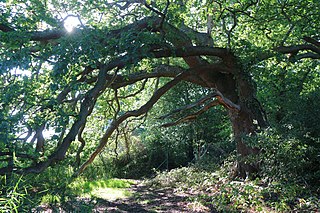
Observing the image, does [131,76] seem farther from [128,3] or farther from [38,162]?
[38,162]

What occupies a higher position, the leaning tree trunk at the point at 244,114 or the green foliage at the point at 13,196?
the leaning tree trunk at the point at 244,114

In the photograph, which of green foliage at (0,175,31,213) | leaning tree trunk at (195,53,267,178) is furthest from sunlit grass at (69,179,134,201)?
green foliage at (0,175,31,213)

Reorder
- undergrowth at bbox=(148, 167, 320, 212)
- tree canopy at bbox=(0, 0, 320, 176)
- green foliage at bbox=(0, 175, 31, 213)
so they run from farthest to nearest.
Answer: undergrowth at bbox=(148, 167, 320, 212), tree canopy at bbox=(0, 0, 320, 176), green foliage at bbox=(0, 175, 31, 213)

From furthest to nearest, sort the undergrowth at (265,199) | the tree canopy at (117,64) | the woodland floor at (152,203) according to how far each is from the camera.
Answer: the woodland floor at (152,203)
the undergrowth at (265,199)
the tree canopy at (117,64)

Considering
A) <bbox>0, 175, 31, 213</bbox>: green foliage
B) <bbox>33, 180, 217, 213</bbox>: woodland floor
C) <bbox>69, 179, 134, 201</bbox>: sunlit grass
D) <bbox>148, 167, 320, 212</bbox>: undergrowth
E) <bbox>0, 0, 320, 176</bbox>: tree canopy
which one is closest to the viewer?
<bbox>0, 175, 31, 213</bbox>: green foliage

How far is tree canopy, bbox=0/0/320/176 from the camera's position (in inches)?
174

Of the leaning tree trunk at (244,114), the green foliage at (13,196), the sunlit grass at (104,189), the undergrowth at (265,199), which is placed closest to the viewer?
the green foliage at (13,196)

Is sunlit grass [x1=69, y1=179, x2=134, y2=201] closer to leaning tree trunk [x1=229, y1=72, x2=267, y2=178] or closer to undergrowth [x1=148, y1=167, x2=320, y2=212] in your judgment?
undergrowth [x1=148, y1=167, x2=320, y2=212]

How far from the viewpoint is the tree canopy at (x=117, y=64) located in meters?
4.42

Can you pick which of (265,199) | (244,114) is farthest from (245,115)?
(265,199)

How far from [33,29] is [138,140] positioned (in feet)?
29.5

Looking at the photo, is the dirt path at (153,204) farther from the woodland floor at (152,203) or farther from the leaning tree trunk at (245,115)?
the leaning tree trunk at (245,115)

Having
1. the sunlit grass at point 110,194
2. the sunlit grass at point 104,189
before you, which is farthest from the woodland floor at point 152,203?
the sunlit grass at point 104,189

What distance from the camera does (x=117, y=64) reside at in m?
5.40
